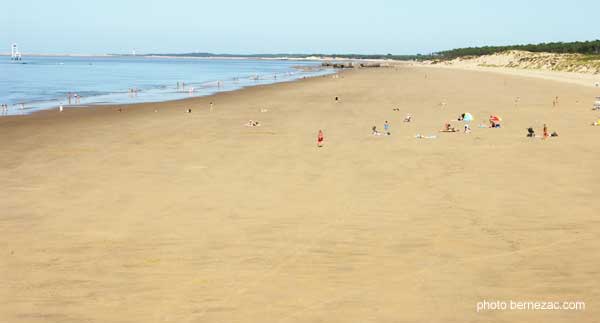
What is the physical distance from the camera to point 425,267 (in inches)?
414

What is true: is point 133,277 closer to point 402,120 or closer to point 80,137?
point 80,137

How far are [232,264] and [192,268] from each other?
0.70 meters

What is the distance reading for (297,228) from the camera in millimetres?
13039

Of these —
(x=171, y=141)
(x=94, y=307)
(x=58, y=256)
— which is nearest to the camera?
(x=94, y=307)

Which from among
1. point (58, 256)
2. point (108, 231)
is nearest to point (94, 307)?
point (58, 256)

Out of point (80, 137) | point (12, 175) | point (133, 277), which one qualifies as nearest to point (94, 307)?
point (133, 277)

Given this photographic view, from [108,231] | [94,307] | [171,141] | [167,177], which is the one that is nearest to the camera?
[94,307]

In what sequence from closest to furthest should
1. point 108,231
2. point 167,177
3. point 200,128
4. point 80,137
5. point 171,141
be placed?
point 108,231 < point 167,177 < point 171,141 < point 80,137 < point 200,128

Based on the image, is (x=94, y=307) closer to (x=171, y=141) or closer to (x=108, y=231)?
(x=108, y=231)

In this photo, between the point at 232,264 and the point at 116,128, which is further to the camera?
the point at 116,128

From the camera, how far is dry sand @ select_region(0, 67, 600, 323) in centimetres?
909

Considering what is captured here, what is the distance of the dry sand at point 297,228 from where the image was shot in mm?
9086

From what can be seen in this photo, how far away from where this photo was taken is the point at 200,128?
1240 inches

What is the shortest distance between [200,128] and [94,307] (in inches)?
907
